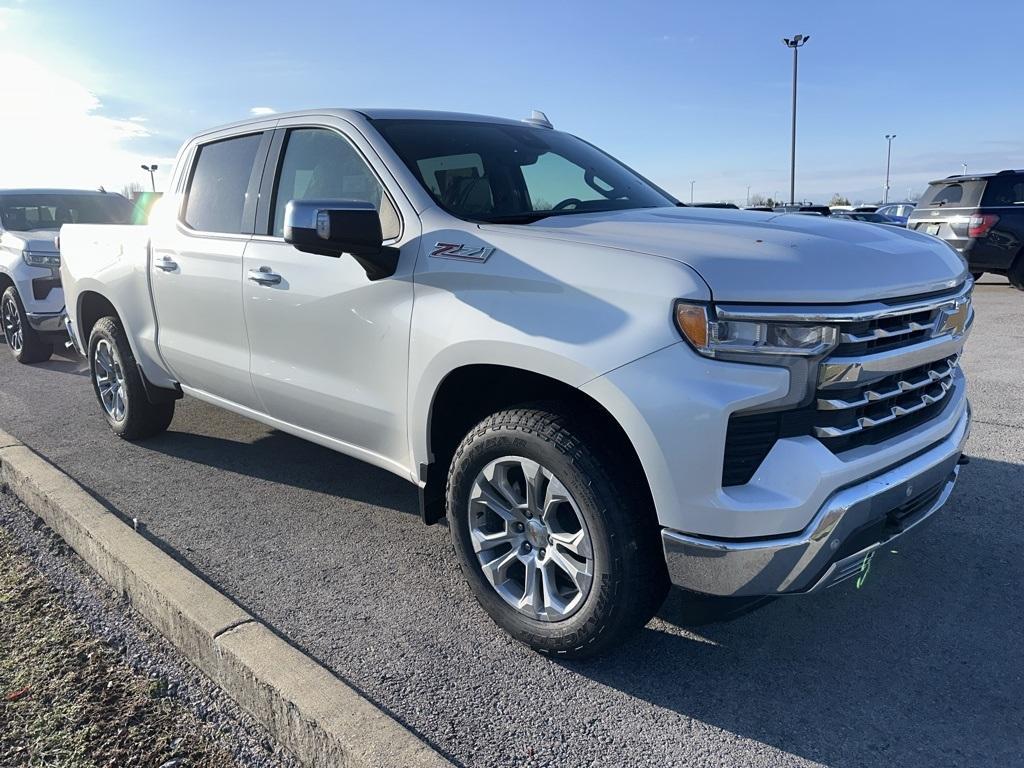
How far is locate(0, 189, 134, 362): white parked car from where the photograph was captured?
805 cm

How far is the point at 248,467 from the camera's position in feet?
15.9

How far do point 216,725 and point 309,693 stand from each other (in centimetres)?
35

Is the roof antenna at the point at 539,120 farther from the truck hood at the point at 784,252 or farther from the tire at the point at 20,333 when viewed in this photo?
the tire at the point at 20,333

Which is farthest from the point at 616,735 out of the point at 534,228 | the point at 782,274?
the point at 534,228

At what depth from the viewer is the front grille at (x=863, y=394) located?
7.57ft

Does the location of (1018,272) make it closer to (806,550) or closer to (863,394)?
(863,394)

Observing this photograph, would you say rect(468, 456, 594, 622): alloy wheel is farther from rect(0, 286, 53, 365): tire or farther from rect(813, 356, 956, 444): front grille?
rect(0, 286, 53, 365): tire

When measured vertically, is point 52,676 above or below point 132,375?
below

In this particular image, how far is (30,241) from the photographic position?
8.15 metres

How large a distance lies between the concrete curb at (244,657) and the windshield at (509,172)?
170 cm

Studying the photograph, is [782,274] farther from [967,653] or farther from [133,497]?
[133,497]

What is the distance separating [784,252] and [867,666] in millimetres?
1410

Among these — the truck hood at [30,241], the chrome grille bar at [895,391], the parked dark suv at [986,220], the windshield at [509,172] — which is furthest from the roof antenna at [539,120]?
the parked dark suv at [986,220]

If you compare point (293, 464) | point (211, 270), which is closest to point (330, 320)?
point (211, 270)
